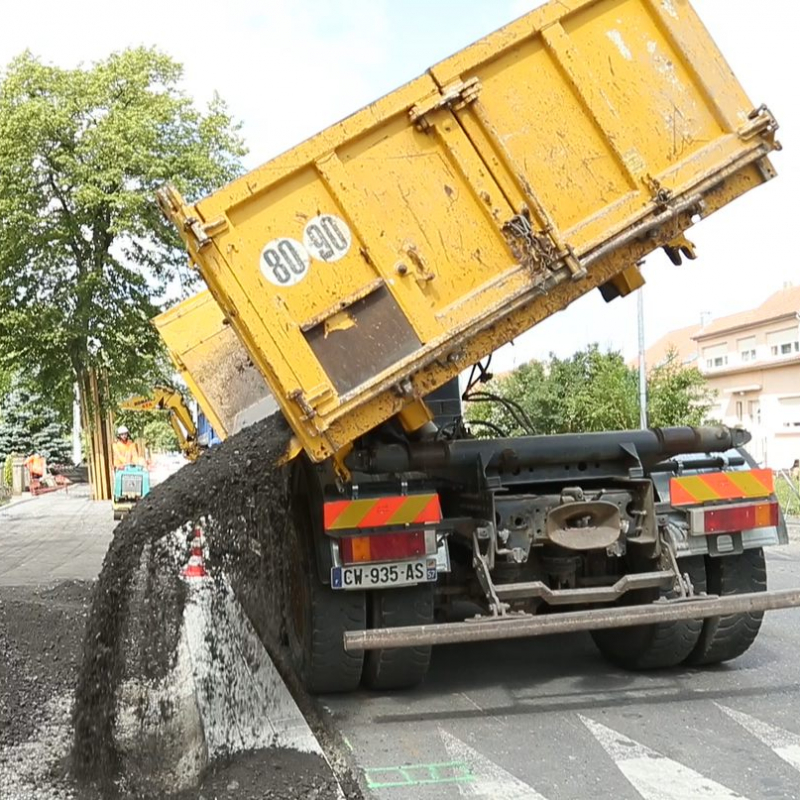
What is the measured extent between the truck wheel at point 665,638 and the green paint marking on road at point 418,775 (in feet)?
5.91

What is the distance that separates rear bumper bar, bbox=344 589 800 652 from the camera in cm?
468

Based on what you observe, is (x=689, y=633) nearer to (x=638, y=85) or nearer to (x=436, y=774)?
(x=436, y=774)

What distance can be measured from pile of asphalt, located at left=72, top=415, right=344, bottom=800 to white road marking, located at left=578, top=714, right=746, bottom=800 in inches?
55.3

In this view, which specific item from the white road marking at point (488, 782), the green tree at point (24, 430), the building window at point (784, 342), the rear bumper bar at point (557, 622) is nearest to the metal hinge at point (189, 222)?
the rear bumper bar at point (557, 622)

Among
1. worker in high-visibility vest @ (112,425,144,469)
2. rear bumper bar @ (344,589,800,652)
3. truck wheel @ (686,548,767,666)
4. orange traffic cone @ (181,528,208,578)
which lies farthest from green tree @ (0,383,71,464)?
rear bumper bar @ (344,589,800,652)

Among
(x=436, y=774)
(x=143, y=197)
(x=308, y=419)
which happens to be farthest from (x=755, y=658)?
(x=143, y=197)

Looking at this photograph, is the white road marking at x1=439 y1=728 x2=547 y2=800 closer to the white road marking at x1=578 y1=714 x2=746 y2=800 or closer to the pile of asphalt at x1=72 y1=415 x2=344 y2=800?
the white road marking at x1=578 y1=714 x2=746 y2=800

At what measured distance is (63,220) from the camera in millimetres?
22266

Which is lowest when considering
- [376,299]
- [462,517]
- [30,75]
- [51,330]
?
[462,517]

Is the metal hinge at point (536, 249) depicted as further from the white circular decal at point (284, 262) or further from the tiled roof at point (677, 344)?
the tiled roof at point (677, 344)

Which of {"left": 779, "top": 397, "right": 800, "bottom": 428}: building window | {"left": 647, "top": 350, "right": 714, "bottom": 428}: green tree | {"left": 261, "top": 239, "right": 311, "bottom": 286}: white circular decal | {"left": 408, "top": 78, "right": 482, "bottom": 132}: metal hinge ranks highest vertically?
{"left": 408, "top": 78, "right": 482, "bottom": 132}: metal hinge

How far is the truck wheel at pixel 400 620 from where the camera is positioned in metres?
5.30

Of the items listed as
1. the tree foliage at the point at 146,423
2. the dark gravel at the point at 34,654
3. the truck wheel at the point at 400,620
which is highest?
the tree foliage at the point at 146,423

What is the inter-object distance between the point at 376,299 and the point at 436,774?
2201 mm
